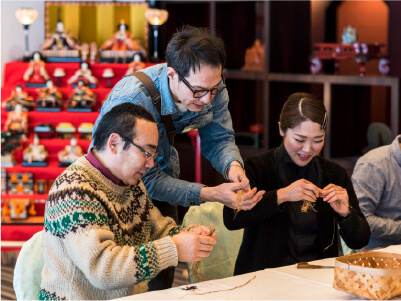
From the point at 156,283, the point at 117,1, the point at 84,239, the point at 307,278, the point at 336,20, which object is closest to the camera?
the point at 84,239

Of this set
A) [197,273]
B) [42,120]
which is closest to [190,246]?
[197,273]

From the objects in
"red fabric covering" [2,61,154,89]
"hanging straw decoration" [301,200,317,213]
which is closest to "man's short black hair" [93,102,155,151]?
"hanging straw decoration" [301,200,317,213]

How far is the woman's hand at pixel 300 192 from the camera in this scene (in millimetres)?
2426

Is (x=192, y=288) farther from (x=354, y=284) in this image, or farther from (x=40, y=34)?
(x=40, y=34)

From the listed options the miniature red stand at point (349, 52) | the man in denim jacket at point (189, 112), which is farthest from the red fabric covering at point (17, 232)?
the man in denim jacket at point (189, 112)

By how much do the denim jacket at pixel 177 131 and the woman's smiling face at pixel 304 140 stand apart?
213mm

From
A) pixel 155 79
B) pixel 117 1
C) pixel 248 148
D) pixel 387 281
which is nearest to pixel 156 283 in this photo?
pixel 155 79

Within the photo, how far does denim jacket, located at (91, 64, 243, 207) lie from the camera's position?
243cm

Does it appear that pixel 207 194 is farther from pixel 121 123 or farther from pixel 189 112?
pixel 121 123

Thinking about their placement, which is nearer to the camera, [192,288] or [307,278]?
[192,288]

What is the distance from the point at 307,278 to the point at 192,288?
0.39 meters

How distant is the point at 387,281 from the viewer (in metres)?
1.89

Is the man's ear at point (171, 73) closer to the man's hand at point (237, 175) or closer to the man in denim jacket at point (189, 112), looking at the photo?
the man in denim jacket at point (189, 112)

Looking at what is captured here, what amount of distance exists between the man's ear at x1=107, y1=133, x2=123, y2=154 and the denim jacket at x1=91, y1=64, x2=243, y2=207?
0.35m
